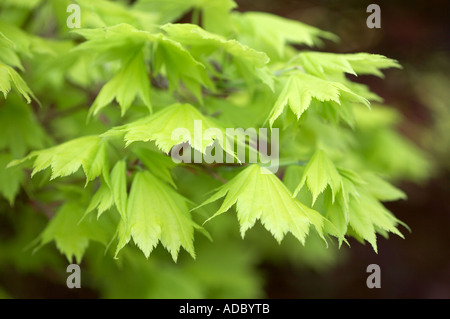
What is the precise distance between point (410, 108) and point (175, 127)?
2152mm

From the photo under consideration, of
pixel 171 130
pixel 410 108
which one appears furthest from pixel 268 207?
pixel 410 108

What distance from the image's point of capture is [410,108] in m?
2.67

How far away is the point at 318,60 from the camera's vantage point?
1078 mm

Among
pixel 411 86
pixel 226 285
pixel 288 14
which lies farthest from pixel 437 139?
pixel 226 285

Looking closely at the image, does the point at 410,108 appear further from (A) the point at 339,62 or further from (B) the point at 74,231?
(B) the point at 74,231

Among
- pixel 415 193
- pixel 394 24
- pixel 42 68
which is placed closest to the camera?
pixel 42 68

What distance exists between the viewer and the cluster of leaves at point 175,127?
36.6 inches

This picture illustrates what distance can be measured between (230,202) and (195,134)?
0.53 ft

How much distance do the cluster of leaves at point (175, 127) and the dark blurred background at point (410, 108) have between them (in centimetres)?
145

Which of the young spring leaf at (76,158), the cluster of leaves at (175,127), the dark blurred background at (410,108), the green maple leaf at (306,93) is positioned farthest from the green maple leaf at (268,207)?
the dark blurred background at (410,108)

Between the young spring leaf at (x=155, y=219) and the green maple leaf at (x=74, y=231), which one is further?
the green maple leaf at (x=74, y=231)

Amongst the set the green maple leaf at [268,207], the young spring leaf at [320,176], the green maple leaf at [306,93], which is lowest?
the green maple leaf at [268,207]

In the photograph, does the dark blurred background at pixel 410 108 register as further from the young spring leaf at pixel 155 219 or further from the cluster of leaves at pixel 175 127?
the young spring leaf at pixel 155 219
